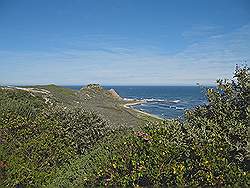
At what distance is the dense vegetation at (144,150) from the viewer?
965cm

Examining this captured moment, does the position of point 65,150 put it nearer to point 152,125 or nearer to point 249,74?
point 152,125

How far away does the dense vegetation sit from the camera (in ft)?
31.7

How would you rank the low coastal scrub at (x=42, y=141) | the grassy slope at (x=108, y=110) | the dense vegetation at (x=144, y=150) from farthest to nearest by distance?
the grassy slope at (x=108, y=110)
the low coastal scrub at (x=42, y=141)
the dense vegetation at (x=144, y=150)

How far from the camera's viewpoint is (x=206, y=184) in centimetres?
909

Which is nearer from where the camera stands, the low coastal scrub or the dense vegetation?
the dense vegetation

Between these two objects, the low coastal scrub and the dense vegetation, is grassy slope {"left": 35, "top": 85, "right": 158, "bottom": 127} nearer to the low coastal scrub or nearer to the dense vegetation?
the low coastal scrub

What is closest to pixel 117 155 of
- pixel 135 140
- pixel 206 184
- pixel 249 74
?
pixel 135 140

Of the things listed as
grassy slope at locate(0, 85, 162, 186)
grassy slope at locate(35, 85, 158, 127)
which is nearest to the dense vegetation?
grassy slope at locate(0, 85, 162, 186)

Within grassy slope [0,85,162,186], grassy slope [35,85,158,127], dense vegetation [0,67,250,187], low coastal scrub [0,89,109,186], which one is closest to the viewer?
dense vegetation [0,67,250,187]

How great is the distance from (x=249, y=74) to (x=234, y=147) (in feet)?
9.43

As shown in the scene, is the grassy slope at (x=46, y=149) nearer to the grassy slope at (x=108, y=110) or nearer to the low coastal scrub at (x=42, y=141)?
the low coastal scrub at (x=42, y=141)

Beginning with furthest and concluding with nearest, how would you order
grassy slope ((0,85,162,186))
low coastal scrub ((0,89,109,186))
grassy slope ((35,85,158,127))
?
grassy slope ((35,85,158,127)) < low coastal scrub ((0,89,109,186)) < grassy slope ((0,85,162,186))

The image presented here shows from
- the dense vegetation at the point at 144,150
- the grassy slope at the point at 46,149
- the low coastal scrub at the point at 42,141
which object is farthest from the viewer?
the low coastal scrub at the point at 42,141

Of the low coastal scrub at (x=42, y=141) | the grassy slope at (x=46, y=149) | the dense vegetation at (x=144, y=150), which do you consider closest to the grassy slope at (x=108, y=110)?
the low coastal scrub at (x=42, y=141)
